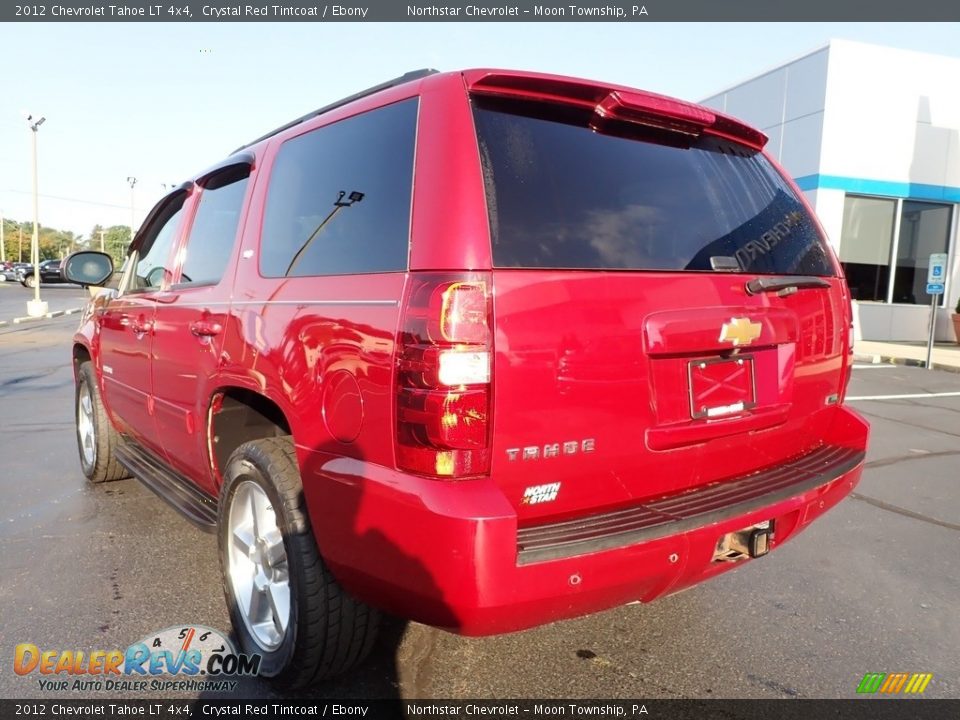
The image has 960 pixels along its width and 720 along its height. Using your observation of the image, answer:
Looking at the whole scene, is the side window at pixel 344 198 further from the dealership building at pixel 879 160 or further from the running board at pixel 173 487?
the dealership building at pixel 879 160

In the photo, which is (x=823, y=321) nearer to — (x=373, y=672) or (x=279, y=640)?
(x=373, y=672)

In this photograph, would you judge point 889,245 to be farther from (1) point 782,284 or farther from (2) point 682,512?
(2) point 682,512

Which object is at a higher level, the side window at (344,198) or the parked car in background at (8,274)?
the side window at (344,198)

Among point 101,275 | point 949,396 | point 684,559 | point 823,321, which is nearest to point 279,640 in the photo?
point 684,559

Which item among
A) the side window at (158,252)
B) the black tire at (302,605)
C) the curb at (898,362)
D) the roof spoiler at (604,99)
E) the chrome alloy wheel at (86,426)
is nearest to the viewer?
the roof spoiler at (604,99)

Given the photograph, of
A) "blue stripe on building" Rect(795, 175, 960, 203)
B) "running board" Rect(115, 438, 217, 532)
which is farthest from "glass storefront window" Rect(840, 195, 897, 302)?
"running board" Rect(115, 438, 217, 532)

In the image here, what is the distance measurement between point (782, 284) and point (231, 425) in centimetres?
226

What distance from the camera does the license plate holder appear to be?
2213mm

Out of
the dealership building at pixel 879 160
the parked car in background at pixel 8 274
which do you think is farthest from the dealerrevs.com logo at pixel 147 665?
the parked car in background at pixel 8 274

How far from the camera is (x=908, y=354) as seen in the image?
13953mm

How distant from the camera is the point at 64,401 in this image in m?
7.83

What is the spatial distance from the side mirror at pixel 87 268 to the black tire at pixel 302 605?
106 inches

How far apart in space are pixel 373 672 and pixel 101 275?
10.9 ft

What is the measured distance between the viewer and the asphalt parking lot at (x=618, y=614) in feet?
8.15
